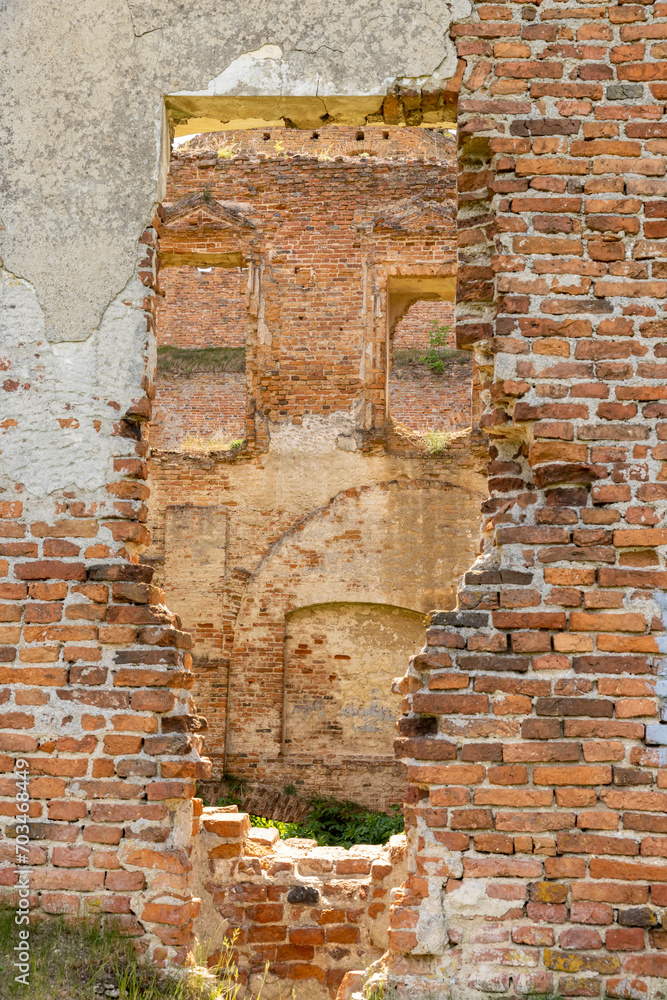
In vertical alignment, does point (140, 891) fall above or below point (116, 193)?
below

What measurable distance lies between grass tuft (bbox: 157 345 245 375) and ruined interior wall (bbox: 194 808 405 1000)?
45.1 feet

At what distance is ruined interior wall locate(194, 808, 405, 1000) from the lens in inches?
172

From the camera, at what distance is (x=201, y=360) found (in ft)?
58.4

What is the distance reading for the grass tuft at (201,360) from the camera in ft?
57.6

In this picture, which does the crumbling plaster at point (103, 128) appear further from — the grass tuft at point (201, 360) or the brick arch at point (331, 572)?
the grass tuft at point (201, 360)

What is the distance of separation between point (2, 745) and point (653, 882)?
246 cm

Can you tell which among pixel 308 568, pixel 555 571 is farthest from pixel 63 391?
pixel 308 568

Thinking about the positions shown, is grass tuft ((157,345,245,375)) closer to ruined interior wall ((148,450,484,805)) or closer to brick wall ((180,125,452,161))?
brick wall ((180,125,452,161))

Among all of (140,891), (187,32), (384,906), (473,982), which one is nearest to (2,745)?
(140,891)

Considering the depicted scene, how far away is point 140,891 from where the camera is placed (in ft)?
10.6

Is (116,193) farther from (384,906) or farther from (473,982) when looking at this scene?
(384,906)

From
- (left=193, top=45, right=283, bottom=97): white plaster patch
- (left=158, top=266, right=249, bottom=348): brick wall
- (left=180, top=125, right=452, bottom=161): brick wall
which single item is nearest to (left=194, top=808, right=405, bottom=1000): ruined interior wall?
(left=193, top=45, right=283, bottom=97): white plaster patch

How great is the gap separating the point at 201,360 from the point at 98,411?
1458 centimetres

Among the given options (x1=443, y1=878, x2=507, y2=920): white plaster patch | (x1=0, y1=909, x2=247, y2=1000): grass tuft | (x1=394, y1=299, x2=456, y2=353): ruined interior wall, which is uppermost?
(x1=394, y1=299, x2=456, y2=353): ruined interior wall
